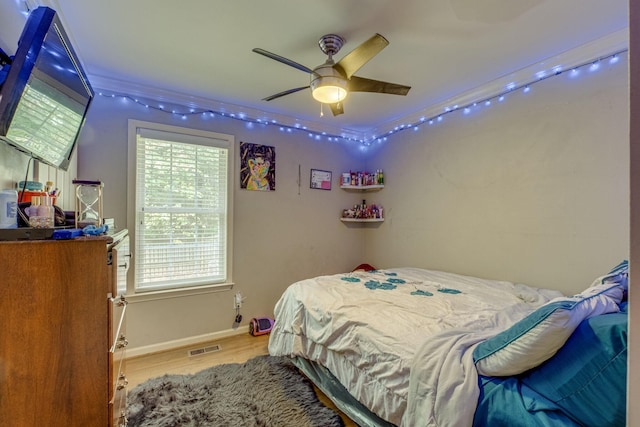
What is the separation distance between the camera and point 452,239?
10.0 ft

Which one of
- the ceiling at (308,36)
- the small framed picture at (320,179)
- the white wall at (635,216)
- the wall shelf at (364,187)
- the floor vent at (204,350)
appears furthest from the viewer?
the wall shelf at (364,187)

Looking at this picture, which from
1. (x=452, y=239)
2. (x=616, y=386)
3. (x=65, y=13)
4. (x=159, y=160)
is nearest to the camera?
(x=616, y=386)

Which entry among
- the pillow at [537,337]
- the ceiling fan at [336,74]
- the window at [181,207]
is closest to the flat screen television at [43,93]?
the ceiling fan at [336,74]

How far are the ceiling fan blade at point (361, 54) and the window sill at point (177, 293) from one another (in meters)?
2.46

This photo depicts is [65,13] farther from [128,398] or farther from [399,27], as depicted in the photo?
[128,398]

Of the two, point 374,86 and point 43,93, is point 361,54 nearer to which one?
point 374,86

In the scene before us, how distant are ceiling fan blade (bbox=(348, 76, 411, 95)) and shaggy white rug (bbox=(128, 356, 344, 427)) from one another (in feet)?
7.45

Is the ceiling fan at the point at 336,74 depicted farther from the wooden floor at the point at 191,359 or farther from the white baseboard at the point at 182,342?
the white baseboard at the point at 182,342

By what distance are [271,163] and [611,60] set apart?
3.05m

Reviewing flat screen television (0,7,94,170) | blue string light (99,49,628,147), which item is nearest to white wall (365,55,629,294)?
blue string light (99,49,628,147)

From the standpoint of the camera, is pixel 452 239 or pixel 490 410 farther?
pixel 452 239

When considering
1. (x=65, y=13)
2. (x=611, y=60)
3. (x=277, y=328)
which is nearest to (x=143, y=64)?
(x=65, y=13)

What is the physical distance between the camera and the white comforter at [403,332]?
3.83 feet

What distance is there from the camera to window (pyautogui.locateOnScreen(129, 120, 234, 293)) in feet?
9.12
